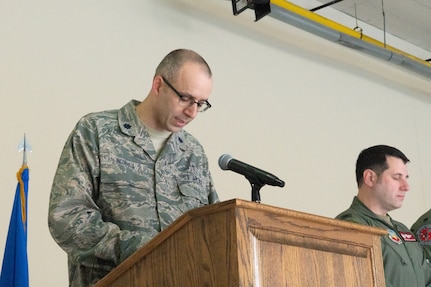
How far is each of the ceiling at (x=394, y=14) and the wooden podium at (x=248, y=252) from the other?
4218 mm

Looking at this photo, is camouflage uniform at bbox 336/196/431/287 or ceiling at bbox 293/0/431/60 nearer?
camouflage uniform at bbox 336/196/431/287

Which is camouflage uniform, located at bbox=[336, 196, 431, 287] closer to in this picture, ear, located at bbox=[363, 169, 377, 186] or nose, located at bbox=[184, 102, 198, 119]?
ear, located at bbox=[363, 169, 377, 186]

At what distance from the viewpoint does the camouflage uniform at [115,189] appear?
2113mm

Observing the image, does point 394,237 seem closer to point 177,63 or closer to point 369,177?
point 369,177

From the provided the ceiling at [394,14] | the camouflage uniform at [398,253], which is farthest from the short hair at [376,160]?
the ceiling at [394,14]

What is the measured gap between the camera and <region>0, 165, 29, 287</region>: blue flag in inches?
118

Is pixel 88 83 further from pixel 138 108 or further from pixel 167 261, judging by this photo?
pixel 167 261

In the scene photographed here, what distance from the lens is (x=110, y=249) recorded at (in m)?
2.07

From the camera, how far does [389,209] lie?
3617 mm

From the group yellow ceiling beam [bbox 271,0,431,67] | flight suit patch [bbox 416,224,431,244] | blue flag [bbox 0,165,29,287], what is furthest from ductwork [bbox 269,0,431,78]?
blue flag [bbox 0,165,29,287]

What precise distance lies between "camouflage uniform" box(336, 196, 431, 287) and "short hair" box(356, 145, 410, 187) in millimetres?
160

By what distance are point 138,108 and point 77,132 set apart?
0.25 metres

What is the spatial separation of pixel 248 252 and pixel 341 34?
14.3 ft

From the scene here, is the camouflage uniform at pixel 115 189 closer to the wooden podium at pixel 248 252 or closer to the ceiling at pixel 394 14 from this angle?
the wooden podium at pixel 248 252
